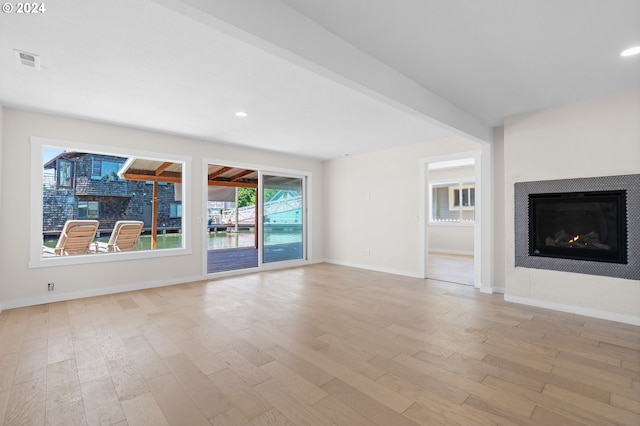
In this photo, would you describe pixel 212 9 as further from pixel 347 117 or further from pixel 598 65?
pixel 598 65

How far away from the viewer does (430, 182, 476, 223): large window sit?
8.89 m

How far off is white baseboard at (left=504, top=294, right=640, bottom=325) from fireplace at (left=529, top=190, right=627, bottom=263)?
587 millimetres

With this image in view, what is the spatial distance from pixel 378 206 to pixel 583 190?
10.9ft

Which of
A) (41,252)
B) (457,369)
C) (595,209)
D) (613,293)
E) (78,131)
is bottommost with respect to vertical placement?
(457,369)

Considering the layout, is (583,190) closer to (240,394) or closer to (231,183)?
(240,394)

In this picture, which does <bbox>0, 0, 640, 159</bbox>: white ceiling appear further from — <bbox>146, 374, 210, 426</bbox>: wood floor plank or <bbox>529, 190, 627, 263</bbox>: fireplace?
<bbox>146, 374, 210, 426</bbox>: wood floor plank

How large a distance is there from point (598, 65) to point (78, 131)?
6196 millimetres

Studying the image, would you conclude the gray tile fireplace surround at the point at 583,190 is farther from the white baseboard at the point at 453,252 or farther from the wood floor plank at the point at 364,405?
the white baseboard at the point at 453,252

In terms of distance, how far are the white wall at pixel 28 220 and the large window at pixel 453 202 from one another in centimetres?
708

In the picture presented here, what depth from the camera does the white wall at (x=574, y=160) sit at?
125 inches

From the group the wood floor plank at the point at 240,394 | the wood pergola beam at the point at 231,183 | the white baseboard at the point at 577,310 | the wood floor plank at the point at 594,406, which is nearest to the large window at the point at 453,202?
the white baseboard at the point at 577,310

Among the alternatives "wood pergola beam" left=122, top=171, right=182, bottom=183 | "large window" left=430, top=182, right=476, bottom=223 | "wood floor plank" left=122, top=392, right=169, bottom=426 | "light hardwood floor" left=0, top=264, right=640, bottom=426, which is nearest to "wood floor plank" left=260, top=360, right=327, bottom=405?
"light hardwood floor" left=0, top=264, right=640, bottom=426

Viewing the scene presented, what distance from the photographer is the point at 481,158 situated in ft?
15.1

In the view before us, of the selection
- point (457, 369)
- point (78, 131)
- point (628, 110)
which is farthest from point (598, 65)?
point (78, 131)
